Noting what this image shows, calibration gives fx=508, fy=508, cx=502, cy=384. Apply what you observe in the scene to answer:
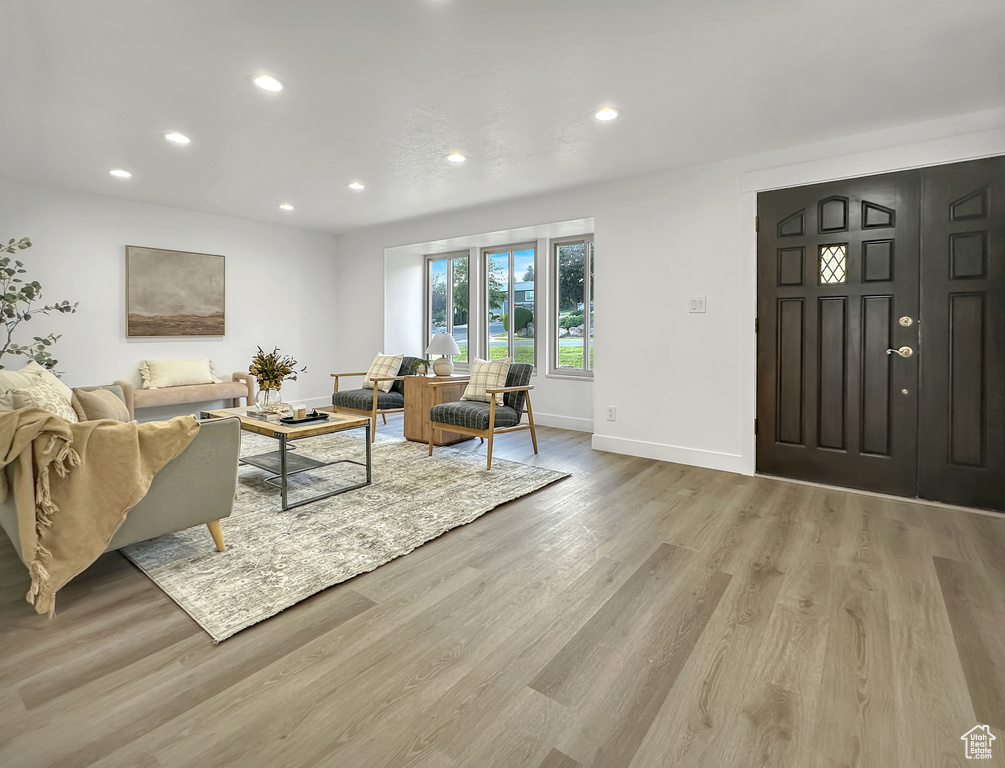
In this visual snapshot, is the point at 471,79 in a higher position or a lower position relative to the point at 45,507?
higher

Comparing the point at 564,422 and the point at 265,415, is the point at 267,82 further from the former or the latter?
the point at 564,422

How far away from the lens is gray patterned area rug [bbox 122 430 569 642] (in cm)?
215

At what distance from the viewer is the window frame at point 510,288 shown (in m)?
6.33

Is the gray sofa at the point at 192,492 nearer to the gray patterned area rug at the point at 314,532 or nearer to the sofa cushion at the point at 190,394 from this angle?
the gray patterned area rug at the point at 314,532

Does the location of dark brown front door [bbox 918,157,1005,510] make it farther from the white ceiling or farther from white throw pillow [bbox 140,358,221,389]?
white throw pillow [bbox 140,358,221,389]

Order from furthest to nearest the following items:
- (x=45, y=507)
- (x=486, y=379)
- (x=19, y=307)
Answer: (x=19, y=307) → (x=486, y=379) → (x=45, y=507)

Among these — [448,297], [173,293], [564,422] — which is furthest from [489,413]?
[173,293]

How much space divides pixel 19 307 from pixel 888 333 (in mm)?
7473

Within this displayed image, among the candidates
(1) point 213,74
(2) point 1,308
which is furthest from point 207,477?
(2) point 1,308

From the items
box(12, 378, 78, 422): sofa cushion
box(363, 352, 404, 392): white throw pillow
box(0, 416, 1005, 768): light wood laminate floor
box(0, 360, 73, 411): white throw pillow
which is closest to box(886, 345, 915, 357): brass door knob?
box(0, 416, 1005, 768): light wood laminate floor

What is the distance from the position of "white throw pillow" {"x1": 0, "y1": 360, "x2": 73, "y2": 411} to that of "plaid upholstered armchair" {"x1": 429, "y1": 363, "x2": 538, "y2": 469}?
261cm

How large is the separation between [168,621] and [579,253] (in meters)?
5.26

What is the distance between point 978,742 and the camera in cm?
139

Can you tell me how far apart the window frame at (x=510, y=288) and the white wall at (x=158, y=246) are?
2.39 metres
